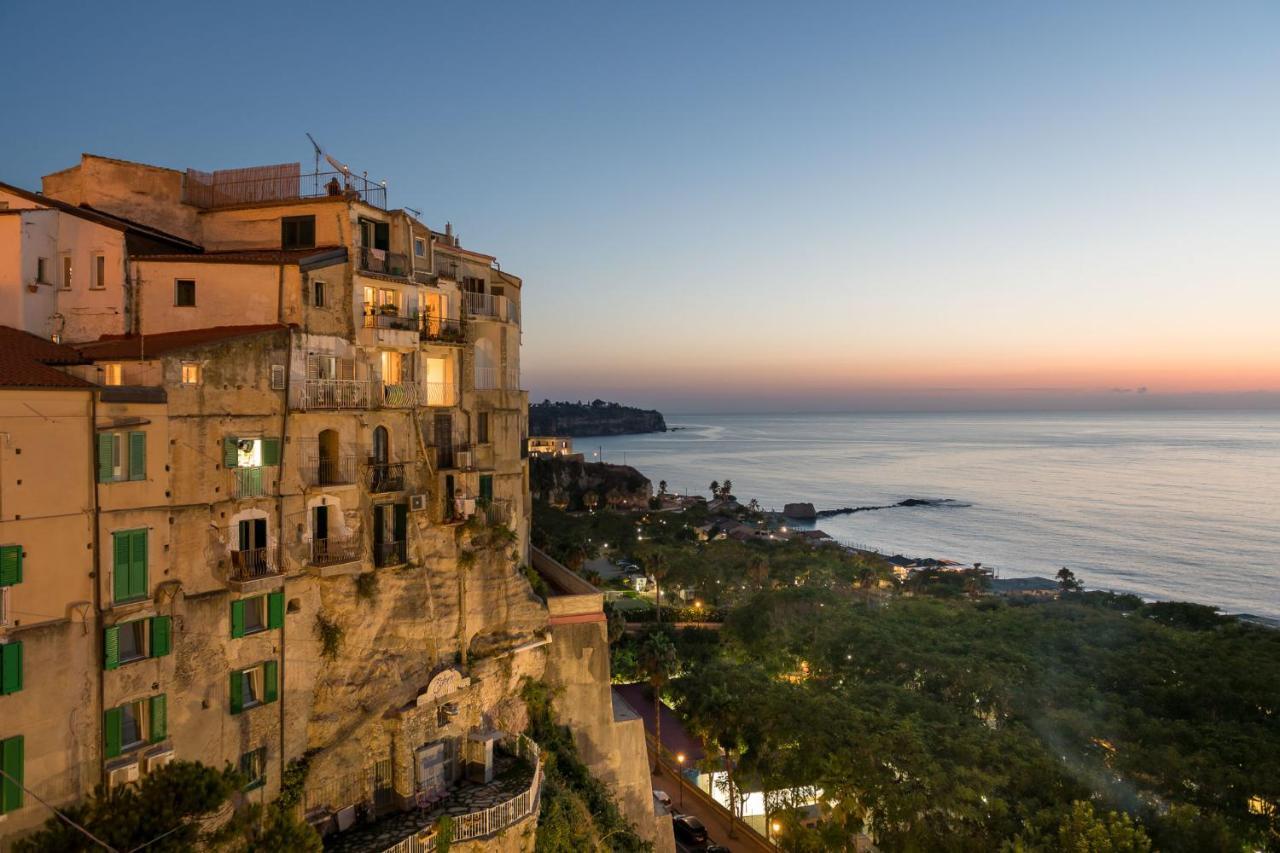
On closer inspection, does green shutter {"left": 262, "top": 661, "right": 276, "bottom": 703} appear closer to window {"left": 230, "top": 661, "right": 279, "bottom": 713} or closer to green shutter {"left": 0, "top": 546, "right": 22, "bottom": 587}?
window {"left": 230, "top": 661, "right": 279, "bottom": 713}

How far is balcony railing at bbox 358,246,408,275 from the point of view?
20859mm

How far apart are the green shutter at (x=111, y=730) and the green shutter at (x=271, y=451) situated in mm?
6122

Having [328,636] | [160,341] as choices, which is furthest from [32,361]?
[328,636]

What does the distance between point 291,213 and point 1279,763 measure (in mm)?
35651

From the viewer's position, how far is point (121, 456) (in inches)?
582

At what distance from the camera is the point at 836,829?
24.1 metres

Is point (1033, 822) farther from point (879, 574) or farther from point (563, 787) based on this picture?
point (879, 574)

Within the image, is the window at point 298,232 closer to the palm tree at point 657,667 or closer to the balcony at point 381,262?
the balcony at point 381,262

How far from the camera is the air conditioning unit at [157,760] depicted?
15016 millimetres

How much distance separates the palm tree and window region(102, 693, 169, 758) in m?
24.1

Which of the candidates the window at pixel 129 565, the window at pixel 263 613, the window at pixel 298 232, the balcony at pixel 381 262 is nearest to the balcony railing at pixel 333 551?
the window at pixel 263 613

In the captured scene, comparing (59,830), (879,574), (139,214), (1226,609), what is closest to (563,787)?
(59,830)

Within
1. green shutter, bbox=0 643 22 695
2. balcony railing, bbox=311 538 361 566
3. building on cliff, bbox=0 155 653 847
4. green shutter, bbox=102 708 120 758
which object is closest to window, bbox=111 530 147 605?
building on cliff, bbox=0 155 653 847

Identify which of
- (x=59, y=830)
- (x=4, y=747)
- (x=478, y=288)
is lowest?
(x=59, y=830)
